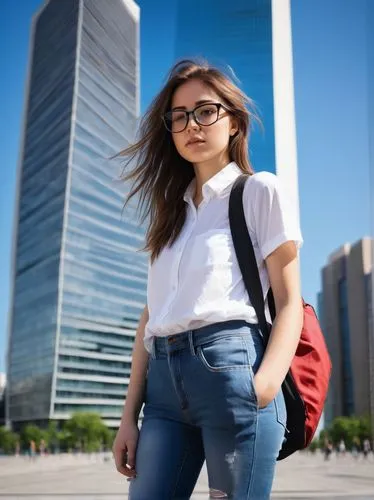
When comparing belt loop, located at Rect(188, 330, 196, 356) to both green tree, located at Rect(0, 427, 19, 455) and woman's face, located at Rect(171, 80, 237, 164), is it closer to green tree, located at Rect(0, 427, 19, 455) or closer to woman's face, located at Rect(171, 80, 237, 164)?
woman's face, located at Rect(171, 80, 237, 164)

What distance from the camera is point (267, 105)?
302 cm

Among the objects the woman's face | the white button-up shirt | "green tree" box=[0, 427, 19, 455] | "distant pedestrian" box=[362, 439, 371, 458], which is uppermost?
the woman's face

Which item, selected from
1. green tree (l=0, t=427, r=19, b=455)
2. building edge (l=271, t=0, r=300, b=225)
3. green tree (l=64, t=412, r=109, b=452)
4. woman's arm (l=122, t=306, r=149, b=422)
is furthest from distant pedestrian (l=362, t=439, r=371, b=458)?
green tree (l=0, t=427, r=19, b=455)

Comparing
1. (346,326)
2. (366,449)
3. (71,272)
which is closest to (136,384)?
(366,449)

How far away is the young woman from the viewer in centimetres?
59

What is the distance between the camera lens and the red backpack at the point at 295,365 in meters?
0.65

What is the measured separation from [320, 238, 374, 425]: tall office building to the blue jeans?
1913 centimetres

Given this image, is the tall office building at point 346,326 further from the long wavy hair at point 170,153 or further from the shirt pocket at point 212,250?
the shirt pocket at point 212,250

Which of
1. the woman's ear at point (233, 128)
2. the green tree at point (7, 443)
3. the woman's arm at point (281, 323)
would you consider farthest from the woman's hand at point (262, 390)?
the green tree at point (7, 443)

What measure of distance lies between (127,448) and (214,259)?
0.86 feet

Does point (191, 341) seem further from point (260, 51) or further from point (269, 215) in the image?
point (260, 51)

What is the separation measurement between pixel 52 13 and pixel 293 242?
3982 millimetres

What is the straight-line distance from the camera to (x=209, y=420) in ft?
1.97

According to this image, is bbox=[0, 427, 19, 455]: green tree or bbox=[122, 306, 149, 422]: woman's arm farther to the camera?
bbox=[0, 427, 19, 455]: green tree
